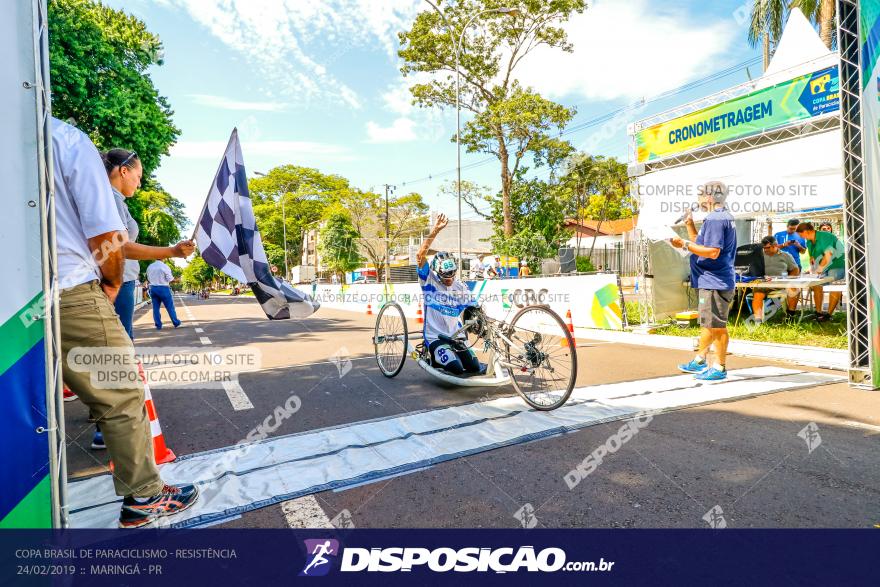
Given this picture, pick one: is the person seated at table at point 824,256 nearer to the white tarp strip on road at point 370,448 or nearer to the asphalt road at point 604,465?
the white tarp strip on road at point 370,448

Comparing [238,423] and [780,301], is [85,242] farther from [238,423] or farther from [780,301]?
[780,301]

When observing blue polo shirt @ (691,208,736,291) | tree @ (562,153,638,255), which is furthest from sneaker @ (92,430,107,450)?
tree @ (562,153,638,255)

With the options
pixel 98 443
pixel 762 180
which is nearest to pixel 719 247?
pixel 762 180

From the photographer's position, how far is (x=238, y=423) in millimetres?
4316

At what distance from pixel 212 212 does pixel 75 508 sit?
208 cm

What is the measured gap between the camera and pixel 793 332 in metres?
8.09

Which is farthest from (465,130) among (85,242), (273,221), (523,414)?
(273,221)

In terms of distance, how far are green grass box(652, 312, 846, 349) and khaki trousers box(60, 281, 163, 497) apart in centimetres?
870

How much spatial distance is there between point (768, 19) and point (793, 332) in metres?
16.9

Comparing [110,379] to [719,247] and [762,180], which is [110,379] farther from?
[762,180]

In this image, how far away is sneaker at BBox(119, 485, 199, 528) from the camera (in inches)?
96.5

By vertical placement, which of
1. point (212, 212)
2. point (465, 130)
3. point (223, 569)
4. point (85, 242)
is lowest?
point (223, 569)

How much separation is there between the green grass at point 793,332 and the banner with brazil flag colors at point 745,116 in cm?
344

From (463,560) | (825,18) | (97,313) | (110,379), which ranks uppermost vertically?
(825,18)
